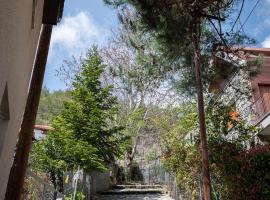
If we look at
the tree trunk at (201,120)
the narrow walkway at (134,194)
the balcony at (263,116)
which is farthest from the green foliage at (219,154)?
the narrow walkway at (134,194)

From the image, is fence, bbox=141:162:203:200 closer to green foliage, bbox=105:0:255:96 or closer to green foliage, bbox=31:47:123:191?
green foliage, bbox=31:47:123:191

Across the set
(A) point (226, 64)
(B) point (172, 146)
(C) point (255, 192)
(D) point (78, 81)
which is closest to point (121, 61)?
(D) point (78, 81)

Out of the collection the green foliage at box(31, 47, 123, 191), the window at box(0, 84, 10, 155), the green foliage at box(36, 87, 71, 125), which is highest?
the green foliage at box(36, 87, 71, 125)

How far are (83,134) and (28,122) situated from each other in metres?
8.63

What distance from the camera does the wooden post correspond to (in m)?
4.40

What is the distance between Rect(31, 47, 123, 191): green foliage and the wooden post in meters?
7.32

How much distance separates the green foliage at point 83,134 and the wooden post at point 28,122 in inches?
288

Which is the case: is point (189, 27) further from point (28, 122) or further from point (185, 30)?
point (28, 122)

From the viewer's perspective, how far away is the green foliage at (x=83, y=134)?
40.8 feet

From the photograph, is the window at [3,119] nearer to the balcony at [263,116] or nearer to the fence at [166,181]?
the fence at [166,181]

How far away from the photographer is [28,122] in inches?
189

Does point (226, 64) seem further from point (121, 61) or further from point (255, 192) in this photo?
point (121, 61)

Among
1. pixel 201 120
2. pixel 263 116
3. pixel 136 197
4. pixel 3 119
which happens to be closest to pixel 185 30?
pixel 201 120

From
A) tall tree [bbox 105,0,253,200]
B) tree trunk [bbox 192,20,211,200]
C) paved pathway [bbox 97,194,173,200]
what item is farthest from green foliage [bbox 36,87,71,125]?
tree trunk [bbox 192,20,211,200]
